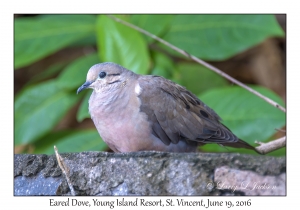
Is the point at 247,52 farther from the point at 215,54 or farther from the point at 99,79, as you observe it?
the point at 99,79

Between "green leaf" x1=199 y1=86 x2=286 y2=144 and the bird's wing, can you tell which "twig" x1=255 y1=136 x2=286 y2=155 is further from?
"green leaf" x1=199 y1=86 x2=286 y2=144

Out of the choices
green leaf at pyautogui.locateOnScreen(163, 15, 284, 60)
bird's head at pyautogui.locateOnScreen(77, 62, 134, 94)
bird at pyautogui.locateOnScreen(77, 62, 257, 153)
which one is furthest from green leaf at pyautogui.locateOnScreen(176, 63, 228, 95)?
bird's head at pyautogui.locateOnScreen(77, 62, 134, 94)

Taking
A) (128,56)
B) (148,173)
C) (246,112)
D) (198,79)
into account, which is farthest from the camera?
(198,79)

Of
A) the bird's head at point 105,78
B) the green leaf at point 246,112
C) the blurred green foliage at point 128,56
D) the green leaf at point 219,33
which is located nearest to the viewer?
the bird's head at point 105,78

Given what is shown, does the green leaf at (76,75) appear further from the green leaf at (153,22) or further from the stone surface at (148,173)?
the stone surface at (148,173)

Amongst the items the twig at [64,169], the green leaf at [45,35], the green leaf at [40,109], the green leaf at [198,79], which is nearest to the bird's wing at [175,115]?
the twig at [64,169]

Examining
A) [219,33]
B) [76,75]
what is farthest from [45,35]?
[219,33]

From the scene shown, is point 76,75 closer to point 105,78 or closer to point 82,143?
point 82,143
